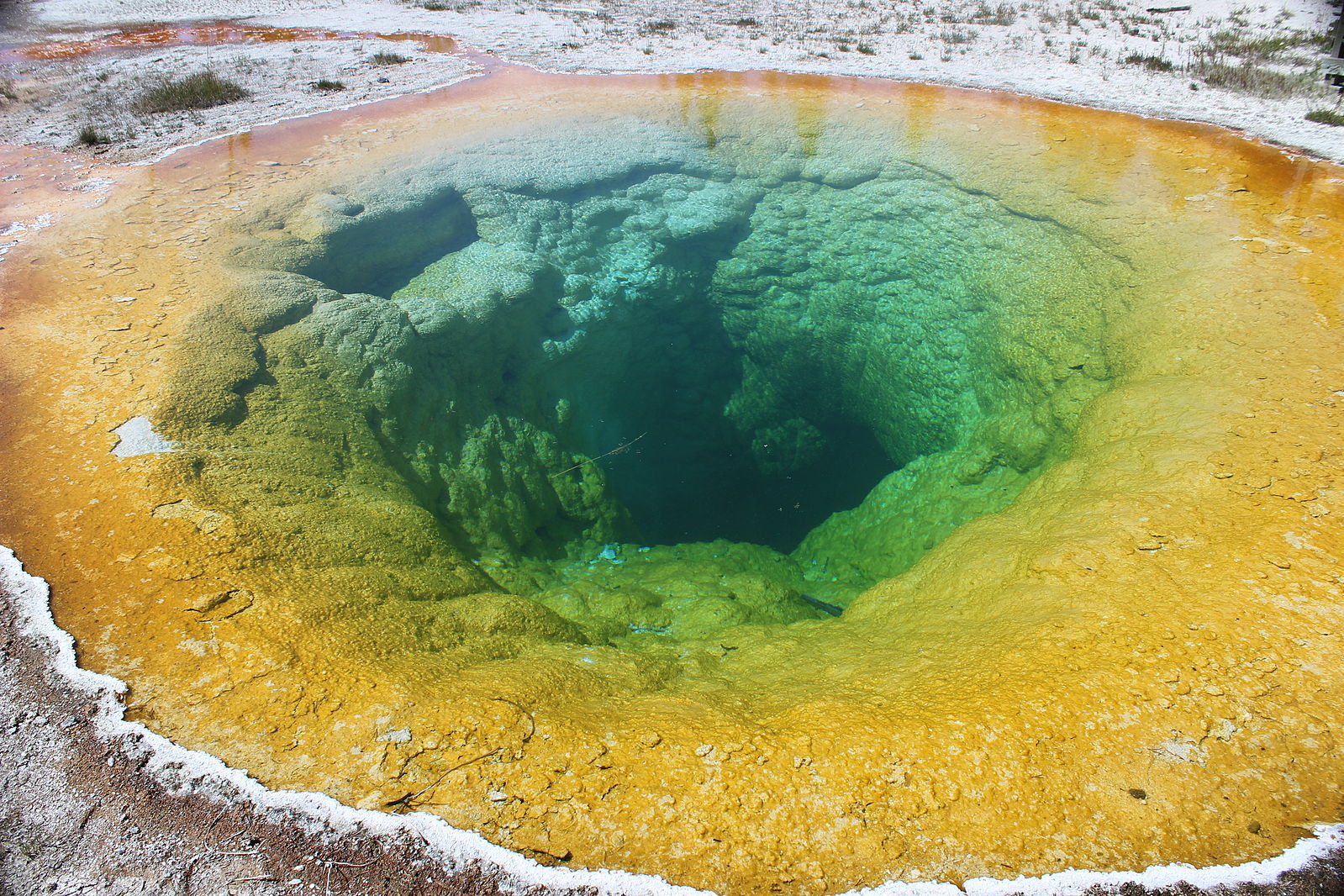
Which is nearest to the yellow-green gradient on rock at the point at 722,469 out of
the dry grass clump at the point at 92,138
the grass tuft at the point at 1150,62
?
the dry grass clump at the point at 92,138

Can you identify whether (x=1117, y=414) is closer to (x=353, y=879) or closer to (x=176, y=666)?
(x=353, y=879)

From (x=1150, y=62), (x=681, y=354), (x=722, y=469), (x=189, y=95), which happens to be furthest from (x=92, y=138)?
(x=1150, y=62)

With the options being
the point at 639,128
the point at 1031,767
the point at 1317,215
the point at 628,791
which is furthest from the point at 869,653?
the point at 639,128

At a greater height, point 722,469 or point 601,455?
point 601,455

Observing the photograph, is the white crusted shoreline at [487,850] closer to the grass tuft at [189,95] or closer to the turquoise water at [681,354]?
the turquoise water at [681,354]

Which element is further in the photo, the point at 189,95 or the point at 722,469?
the point at 189,95

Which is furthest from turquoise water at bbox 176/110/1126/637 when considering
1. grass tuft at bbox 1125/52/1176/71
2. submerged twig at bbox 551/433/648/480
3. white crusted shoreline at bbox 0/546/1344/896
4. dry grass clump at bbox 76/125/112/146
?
grass tuft at bbox 1125/52/1176/71

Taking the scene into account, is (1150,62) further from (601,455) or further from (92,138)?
(92,138)
